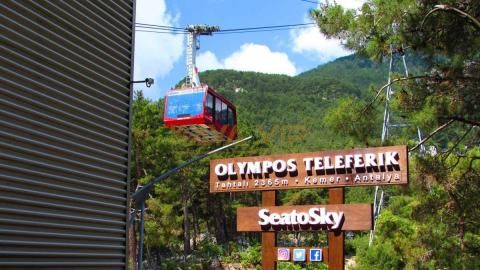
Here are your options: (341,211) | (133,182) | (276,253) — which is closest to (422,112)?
(341,211)

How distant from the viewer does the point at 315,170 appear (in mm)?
15312

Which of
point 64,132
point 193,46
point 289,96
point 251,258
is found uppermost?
point 289,96

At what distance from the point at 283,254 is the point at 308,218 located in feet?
3.97

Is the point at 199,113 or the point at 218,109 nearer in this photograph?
the point at 199,113

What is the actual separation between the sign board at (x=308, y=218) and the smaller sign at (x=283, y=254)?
561mm

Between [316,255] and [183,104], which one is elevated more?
[183,104]

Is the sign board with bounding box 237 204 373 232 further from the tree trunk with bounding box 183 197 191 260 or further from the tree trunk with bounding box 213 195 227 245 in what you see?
the tree trunk with bounding box 213 195 227 245

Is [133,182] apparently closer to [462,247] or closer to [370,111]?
[462,247]

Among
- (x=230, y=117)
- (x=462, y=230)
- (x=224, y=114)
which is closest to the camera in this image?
(x=462, y=230)

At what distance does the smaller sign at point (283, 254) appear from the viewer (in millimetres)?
15422

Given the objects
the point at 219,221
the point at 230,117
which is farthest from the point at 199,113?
the point at 219,221

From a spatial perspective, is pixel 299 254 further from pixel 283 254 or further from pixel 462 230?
pixel 462 230

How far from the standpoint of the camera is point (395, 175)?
1387cm

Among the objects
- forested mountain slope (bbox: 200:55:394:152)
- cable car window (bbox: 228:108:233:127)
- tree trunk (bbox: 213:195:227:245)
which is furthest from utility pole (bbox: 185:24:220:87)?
forested mountain slope (bbox: 200:55:394:152)
